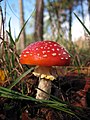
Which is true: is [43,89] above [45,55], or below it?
below

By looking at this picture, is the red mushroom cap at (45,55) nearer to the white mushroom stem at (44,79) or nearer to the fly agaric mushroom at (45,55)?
the fly agaric mushroom at (45,55)

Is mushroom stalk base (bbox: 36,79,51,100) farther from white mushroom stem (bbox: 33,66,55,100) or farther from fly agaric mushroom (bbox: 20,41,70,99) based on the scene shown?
fly agaric mushroom (bbox: 20,41,70,99)

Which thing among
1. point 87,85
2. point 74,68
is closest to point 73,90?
point 87,85

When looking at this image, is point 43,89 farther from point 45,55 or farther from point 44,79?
point 45,55

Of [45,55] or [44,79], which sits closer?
[45,55]

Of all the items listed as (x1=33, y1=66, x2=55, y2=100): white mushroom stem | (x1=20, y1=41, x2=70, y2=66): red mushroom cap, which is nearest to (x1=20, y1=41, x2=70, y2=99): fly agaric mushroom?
(x1=20, y1=41, x2=70, y2=66): red mushroom cap

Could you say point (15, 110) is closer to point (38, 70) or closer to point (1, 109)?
point (1, 109)

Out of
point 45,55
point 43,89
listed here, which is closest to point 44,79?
point 43,89
